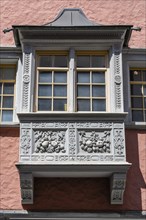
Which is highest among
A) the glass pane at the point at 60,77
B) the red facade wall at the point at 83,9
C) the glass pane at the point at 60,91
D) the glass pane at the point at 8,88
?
the red facade wall at the point at 83,9

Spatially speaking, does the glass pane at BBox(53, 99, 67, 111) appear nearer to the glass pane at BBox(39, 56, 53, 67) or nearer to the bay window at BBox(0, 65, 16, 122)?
the glass pane at BBox(39, 56, 53, 67)

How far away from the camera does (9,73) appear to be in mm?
12945

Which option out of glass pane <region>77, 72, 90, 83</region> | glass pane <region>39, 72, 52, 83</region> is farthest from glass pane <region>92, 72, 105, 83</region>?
glass pane <region>39, 72, 52, 83</region>

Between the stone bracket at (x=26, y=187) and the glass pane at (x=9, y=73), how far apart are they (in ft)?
8.50

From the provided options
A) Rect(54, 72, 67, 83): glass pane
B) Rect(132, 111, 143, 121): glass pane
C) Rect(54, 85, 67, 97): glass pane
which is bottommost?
Rect(132, 111, 143, 121): glass pane

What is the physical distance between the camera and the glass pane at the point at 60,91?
12.2 m

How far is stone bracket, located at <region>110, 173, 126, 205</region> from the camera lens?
1137 centimetres

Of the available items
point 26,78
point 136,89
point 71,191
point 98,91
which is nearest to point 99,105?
point 98,91

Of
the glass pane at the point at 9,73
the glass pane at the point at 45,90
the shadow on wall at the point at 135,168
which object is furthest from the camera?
the glass pane at the point at 9,73

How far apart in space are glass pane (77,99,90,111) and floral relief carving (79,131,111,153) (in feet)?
2.11

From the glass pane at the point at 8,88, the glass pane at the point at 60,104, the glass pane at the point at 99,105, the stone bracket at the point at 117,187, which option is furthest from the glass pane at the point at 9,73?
the stone bracket at the point at 117,187

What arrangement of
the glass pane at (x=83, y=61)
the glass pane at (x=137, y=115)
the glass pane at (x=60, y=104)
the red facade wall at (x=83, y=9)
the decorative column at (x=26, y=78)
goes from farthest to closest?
the red facade wall at (x=83, y=9)
the glass pane at (x=137, y=115)
the glass pane at (x=83, y=61)
the glass pane at (x=60, y=104)
the decorative column at (x=26, y=78)

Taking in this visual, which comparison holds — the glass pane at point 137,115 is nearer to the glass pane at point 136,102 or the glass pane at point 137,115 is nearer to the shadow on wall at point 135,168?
the glass pane at point 136,102

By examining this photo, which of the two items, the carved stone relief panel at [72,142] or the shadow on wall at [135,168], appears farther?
the shadow on wall at [135,168]
